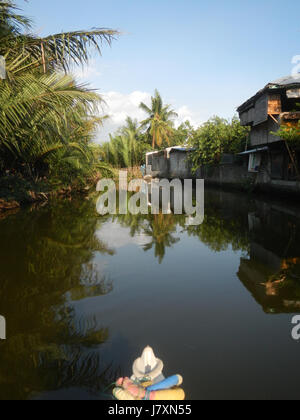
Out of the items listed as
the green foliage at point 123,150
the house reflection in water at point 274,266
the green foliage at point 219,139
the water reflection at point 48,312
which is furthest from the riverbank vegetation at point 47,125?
the green foliage at point 123,150

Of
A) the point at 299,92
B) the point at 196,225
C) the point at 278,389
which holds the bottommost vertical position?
the point at 278,389

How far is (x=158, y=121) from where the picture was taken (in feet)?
101

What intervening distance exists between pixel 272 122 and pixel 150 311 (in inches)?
469

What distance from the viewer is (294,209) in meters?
10.2

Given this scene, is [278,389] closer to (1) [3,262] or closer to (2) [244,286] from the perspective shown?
(2) [244,286]

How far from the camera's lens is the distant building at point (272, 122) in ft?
38.5

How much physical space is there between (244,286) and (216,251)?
1626mm

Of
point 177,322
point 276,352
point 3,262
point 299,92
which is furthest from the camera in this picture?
point 299,92

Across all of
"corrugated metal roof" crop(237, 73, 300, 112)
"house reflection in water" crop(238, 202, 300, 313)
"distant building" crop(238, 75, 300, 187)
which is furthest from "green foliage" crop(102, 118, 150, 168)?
"house reflection in water" crop(238, 202, 300, 313)

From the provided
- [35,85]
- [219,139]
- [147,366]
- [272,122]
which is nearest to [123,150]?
[219,139]

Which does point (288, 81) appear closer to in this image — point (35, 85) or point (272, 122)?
point (272, 122)

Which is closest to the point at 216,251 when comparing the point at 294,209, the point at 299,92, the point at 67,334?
the point at 67,334

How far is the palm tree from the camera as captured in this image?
30891 millimetres

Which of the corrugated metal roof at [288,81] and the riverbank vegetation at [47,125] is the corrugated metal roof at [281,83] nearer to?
the corrugated metal roof at [288,81]
